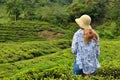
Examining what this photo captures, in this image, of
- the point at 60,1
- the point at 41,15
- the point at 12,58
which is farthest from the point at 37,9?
the point at 12,58

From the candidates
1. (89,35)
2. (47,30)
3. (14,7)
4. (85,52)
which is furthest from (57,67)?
(14,7)

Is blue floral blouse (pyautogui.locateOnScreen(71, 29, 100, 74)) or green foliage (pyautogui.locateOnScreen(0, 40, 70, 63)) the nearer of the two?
blue floral blouse (pyautogui.locateOnScreen(71, 29, 100, 74))

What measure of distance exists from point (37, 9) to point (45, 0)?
8.29 meters

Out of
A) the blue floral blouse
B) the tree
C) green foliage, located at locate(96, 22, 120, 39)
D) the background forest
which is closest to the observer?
the blue floral blouse

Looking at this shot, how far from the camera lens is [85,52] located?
745cm

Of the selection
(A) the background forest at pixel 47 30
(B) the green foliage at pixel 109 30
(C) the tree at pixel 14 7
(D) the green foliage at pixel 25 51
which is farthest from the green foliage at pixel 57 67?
(C) the tree at pixel 14 7

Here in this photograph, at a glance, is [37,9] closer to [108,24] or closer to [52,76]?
[108,24]

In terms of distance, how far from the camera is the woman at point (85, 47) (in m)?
7.33

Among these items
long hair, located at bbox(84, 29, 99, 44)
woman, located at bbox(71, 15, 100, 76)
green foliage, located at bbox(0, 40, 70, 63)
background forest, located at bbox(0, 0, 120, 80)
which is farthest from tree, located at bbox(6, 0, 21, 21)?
long hair, located at bbox(84, 29, 99, 44)

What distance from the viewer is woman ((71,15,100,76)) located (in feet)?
24.0

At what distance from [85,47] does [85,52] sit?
12 cm

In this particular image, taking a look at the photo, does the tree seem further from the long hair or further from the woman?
the long hair

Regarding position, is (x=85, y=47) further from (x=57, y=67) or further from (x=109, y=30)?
(x=109, y=30)

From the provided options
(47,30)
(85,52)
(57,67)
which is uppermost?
(85,52)
